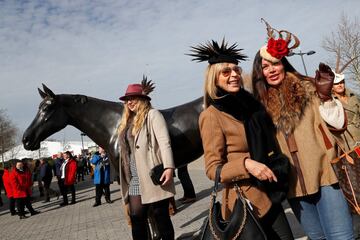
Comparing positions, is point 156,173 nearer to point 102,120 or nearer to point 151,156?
point 151,156

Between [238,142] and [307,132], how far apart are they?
45 cm

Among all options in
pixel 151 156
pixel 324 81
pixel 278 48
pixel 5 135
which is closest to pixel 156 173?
pixel 151 156

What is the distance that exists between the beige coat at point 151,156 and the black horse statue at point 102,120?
112cm

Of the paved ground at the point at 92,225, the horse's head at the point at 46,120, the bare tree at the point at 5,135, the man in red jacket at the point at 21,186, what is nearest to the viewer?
the horse's head at the point at 46,120

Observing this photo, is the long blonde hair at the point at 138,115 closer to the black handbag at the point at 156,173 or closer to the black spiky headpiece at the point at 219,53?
the black handbag at the point at 156,173

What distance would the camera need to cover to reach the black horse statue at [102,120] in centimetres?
476

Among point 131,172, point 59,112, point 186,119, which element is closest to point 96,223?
point 59,112

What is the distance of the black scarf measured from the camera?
1.92m

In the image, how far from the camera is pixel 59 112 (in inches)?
203

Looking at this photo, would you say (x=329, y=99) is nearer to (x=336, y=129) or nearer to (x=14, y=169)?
(x=336, y=129)

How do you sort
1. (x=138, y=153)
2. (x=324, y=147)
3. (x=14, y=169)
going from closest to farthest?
(x=324, y=147), (x=138, y=153), (x=14, y=169)

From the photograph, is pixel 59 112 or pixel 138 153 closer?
pixel 138 153

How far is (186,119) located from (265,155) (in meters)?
2.98

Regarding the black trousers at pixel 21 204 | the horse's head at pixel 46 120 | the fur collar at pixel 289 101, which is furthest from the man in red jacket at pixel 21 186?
the fur collar at pixel 289 101
